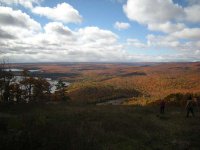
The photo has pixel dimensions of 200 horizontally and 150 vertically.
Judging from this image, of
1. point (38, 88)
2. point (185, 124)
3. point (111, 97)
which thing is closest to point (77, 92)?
point (111, 97)

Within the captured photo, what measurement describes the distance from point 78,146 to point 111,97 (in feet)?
360

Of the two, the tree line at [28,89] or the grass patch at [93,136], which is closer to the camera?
the grass patch at [93,136]

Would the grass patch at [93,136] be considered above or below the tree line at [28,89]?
above

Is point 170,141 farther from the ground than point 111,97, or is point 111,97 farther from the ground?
point 170,141

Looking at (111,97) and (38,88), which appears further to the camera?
(111,97)

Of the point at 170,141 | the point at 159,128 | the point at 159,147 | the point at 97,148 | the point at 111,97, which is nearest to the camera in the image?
the point at 97,148

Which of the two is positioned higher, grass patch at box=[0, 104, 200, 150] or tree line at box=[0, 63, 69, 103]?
grass patch at box=[0, 104, 200, 150]

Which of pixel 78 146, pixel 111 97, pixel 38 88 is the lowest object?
pixel 111 97

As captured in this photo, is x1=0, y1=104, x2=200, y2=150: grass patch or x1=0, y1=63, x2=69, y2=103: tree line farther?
x1=0, y1=63, x2=69, y2=103: tree line

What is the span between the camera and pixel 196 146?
13.4 meters

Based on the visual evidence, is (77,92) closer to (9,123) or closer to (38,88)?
(38,88)

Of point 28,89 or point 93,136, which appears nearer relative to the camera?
point 93,136

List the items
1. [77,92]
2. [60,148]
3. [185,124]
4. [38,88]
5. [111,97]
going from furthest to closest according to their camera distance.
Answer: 1. [77,92]
2. [111,97]
3. [38,88]
4. [185,124]
5. [60,148]

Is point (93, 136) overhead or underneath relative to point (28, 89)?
overhead
